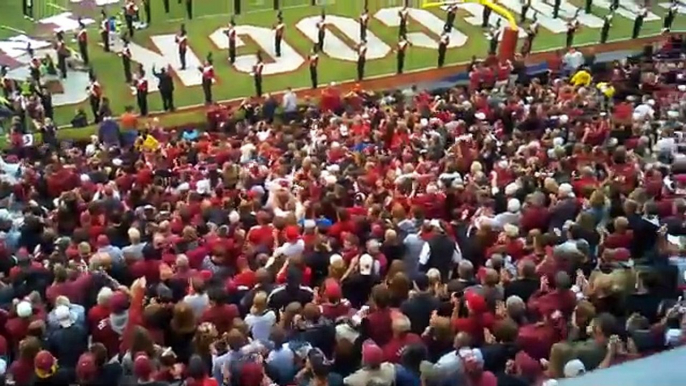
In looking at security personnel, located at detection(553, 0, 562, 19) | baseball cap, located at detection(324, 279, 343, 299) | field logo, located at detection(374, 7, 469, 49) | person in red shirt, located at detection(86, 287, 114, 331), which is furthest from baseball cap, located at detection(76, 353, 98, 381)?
security personnel, located at detection(553, 0, 562, 19)

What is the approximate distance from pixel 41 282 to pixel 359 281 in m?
2.71

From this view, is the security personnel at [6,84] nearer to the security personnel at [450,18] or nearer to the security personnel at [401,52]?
the security personnel at [401,52]

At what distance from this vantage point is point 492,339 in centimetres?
766

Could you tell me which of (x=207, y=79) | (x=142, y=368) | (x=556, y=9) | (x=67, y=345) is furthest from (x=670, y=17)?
(x=142, y=368)

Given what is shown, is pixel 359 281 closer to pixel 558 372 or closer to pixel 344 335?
pixel 344 335

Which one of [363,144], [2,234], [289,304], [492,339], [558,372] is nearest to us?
[558,372]

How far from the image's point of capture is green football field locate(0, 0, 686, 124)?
66.9ft

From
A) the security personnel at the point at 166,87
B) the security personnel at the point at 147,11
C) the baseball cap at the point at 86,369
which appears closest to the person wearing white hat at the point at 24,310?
the baseball cap at the point at 86,369

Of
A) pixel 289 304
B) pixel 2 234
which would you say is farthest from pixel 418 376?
pixel 2 234

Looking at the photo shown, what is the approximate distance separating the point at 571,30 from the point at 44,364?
16542 mm

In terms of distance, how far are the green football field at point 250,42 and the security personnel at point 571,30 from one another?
16.8 inches

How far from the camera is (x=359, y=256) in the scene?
30.1 feet

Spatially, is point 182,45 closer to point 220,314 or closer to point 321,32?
point 321,32

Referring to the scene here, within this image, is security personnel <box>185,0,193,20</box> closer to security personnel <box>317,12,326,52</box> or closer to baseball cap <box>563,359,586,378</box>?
security personnel <box>317,12,326,52</box>
